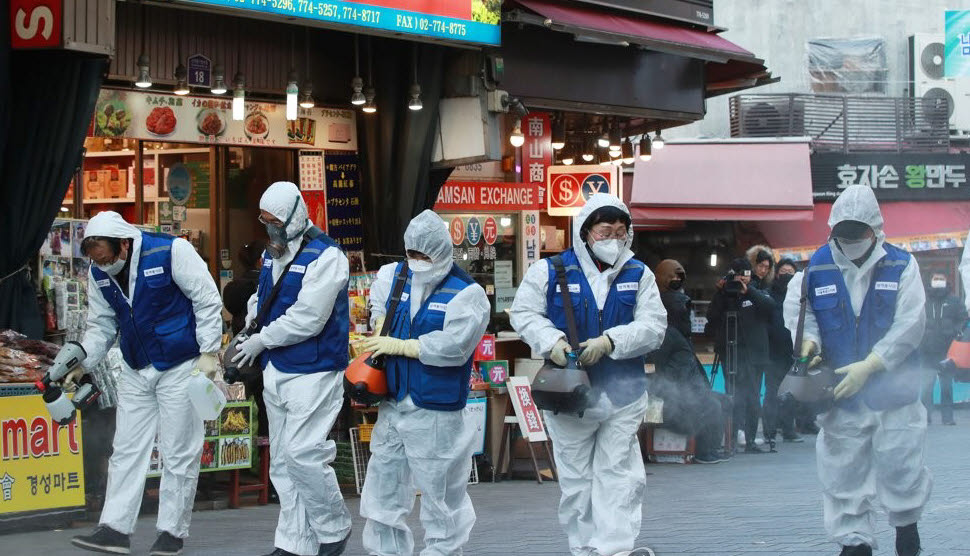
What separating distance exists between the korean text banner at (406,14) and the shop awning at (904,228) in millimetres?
10132

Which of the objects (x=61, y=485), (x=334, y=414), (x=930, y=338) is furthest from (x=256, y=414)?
(x=930, y=338)

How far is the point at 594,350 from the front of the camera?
702 cm

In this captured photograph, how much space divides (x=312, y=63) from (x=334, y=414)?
5.47 m

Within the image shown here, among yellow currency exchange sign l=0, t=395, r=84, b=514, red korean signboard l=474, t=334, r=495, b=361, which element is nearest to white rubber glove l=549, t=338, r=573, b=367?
yellow currency exchange sign l=0, t=395, r=84, b=514

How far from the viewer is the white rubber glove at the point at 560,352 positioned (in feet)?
23.1

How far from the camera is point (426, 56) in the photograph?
12555 mm

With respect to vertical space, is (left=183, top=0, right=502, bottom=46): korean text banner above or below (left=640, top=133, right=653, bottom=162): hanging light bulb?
above

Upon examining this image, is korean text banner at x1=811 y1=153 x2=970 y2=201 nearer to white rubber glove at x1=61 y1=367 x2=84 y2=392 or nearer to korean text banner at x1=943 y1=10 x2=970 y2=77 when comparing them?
korean text banner at x1=943 y1=10 x2=970 y2=77

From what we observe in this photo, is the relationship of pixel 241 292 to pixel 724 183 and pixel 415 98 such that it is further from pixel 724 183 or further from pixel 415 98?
pixel 724 183

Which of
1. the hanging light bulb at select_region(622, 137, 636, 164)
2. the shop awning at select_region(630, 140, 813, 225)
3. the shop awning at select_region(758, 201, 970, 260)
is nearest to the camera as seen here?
the hanging light bulb at select_region(622, 137, 636, 164)

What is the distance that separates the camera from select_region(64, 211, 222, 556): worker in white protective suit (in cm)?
805

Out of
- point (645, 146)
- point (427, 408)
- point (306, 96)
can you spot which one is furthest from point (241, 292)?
point (645, 146)

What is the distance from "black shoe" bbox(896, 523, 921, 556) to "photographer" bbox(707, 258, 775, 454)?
6.85m

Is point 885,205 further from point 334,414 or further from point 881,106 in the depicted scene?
point 334,414
